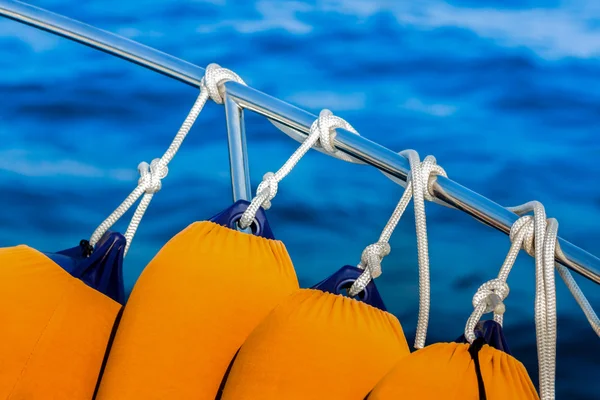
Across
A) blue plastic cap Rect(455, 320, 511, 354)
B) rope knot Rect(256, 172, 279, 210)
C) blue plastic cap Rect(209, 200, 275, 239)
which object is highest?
rope knot Rect(256, 172, 279, 210)

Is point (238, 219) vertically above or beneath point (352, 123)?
beneath

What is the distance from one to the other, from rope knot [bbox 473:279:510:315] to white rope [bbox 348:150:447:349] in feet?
0.24

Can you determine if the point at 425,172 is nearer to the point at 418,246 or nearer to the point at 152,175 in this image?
the point at 418,246

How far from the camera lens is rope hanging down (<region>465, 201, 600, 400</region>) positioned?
0.74 metres

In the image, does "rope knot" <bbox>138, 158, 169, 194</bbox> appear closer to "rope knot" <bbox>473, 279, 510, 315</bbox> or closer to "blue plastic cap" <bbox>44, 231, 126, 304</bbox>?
"blue plastic cap" <bbox>44, 231, 126, 304</bbox>

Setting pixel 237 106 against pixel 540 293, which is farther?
pixel 237 106

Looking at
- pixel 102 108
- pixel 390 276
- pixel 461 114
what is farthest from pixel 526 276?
Result: pixel 102 108

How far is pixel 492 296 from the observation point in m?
0.77

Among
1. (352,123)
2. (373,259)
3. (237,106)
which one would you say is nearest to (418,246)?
(373,259)

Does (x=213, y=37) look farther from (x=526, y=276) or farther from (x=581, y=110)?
(x=526, y=276)

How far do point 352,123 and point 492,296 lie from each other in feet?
9.12

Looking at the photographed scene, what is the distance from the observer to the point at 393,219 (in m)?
0.89

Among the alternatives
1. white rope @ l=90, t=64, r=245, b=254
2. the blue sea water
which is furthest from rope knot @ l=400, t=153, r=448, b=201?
the blue sea water

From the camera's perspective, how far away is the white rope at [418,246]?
2.72 ft
